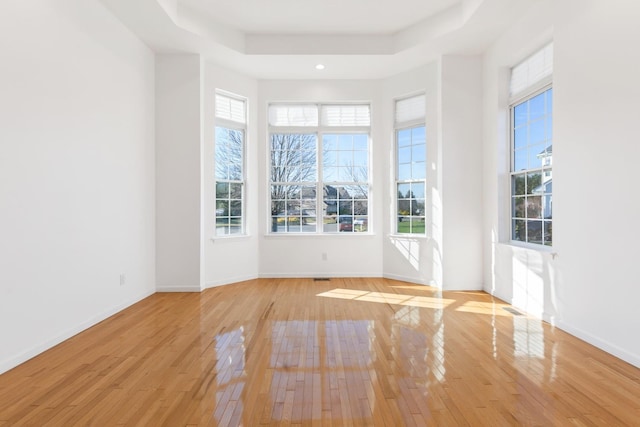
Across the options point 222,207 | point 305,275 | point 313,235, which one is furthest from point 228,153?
point 305,275

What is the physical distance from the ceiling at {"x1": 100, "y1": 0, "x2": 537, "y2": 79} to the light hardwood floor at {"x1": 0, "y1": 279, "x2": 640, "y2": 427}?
3394 mm

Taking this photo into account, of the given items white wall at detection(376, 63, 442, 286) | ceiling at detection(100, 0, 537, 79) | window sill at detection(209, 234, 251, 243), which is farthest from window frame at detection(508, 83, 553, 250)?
window sill at detection(209, 234, 251, 243)

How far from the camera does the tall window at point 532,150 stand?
4094 millimetres

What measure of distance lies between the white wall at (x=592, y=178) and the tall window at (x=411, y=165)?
1796 mm

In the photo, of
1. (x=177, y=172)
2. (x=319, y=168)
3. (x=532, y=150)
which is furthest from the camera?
(x=319, y=168)

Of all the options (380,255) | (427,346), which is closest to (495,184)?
(380,255)

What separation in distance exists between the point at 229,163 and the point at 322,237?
1959 millimetres

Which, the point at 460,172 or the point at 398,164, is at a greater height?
the point at 398,164

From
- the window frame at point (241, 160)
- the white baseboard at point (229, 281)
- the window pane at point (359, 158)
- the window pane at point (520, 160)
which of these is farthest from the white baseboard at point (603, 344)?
the window frame at point (241, 160)

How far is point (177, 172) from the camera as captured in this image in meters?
5.27

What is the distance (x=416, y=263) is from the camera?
19.2 ft

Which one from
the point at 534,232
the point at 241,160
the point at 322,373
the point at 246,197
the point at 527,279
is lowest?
the point at 322,373

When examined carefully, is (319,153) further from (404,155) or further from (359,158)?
(404,155)

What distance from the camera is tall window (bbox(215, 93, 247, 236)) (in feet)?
19.0
